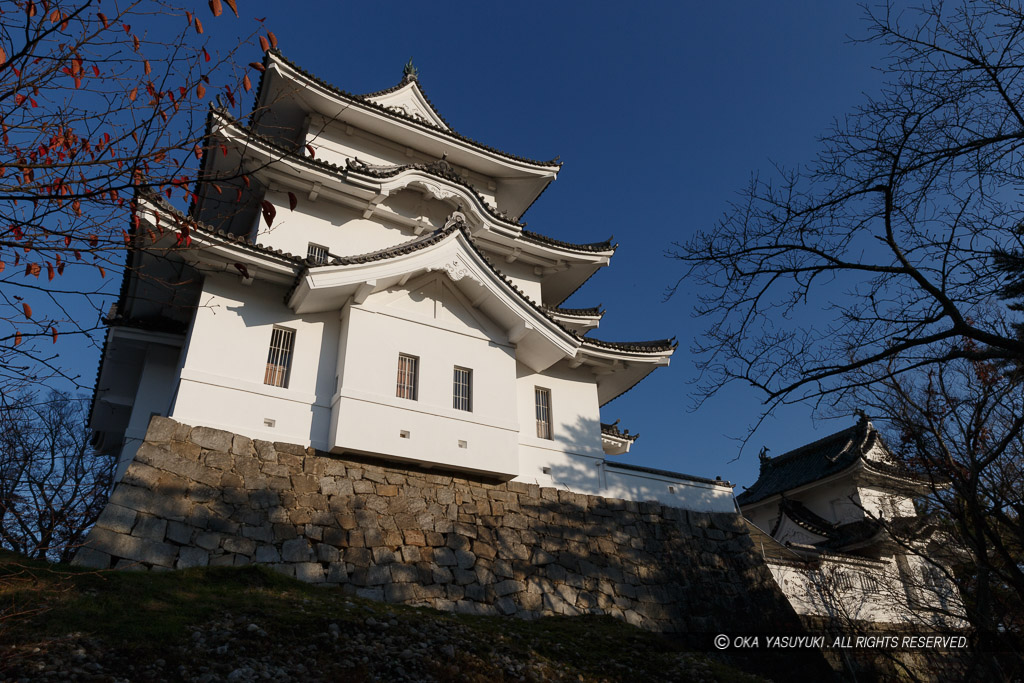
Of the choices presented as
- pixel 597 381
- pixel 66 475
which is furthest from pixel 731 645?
pixel 66 475

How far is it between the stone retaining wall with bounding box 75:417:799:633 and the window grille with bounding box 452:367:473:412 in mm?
1496

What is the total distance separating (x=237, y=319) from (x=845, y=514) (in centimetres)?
1901

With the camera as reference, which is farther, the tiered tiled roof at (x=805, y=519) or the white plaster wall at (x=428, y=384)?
the tiered tiled roof at (x=805, y=519)

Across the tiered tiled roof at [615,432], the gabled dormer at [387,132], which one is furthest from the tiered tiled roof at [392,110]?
the tiered tiled roof at [615,432]

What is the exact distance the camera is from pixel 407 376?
42.7 feet

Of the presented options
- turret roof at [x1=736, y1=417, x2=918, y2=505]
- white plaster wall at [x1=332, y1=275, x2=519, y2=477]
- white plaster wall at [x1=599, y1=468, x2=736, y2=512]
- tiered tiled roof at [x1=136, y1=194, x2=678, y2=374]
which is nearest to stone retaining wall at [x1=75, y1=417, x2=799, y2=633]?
white plaster wall at [x1=599, y1=468, x2=736, y2=512]

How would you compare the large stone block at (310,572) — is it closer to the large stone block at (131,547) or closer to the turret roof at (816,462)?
the large stone block at (131,547)

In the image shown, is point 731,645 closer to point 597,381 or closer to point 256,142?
point 597,381

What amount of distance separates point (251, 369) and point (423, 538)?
4.43 m

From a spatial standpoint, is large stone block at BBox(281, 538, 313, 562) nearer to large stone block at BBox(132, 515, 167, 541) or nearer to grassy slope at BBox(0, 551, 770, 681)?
grassy slope at BBox(0, 551, 770, 681)

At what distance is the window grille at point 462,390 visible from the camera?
1334 cm

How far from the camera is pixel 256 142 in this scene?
43.2 ft

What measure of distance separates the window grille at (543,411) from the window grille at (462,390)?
7.18 feet

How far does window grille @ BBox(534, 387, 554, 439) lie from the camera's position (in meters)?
14.9
